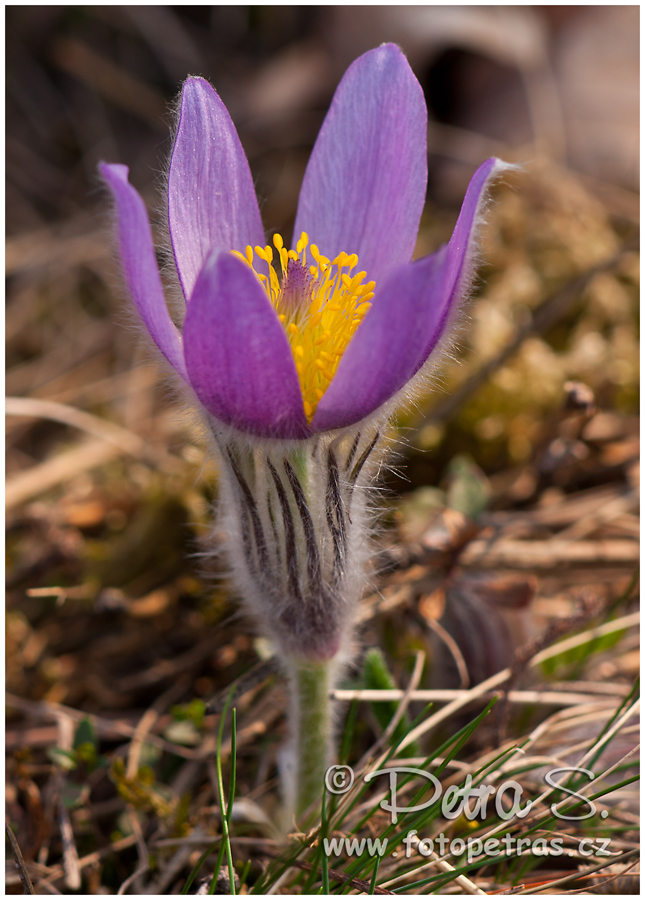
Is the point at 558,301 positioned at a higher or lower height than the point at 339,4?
lower

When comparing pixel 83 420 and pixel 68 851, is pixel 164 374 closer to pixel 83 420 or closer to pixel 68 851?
pixel 68 851

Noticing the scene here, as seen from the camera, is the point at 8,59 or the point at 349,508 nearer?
the point at 349,508

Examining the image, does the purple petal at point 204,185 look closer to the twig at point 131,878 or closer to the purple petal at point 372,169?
the purple petal at point 372,169

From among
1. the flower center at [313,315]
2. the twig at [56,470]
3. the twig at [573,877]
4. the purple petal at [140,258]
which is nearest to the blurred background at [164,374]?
the twig at [56,470]

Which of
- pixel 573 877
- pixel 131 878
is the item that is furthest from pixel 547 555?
pixel 131 878

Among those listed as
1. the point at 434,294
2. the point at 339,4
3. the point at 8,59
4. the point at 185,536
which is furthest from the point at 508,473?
the point at 8,59

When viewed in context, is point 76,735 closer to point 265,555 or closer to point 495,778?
point 265,555
